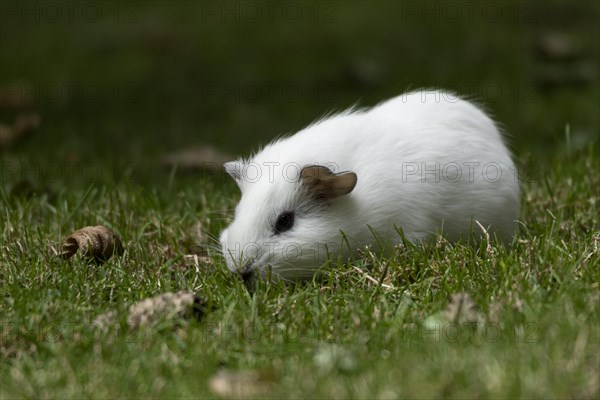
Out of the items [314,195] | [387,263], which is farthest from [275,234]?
[387,263]

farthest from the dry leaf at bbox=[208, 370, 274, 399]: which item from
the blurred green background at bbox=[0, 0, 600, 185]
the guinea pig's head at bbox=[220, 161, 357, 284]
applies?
the blurred green background at bbox=[0, 0, 600, 185]

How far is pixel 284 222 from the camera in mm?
4512

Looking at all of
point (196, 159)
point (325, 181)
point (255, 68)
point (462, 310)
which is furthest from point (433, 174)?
point (255, 68)

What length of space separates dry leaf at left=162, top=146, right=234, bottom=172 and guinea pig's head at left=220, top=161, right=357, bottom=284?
2.49 meters

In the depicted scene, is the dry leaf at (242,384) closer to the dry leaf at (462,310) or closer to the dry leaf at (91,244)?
the dry leaf at (462,310)

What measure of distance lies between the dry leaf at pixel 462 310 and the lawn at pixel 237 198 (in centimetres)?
1

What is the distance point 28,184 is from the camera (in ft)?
19.5

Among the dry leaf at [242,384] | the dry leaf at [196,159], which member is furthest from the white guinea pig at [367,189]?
the dry leaf at [196,159]

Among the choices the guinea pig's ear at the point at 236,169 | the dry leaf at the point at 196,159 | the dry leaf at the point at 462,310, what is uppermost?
the guinea pig's ear at the point at 236,169

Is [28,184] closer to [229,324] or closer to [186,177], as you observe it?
[186,177]

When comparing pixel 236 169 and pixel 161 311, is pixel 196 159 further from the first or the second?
pixel 161 311

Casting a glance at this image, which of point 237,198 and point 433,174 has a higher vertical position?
point 433,174

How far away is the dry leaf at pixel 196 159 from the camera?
281 inches

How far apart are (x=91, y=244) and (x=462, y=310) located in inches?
79.5
